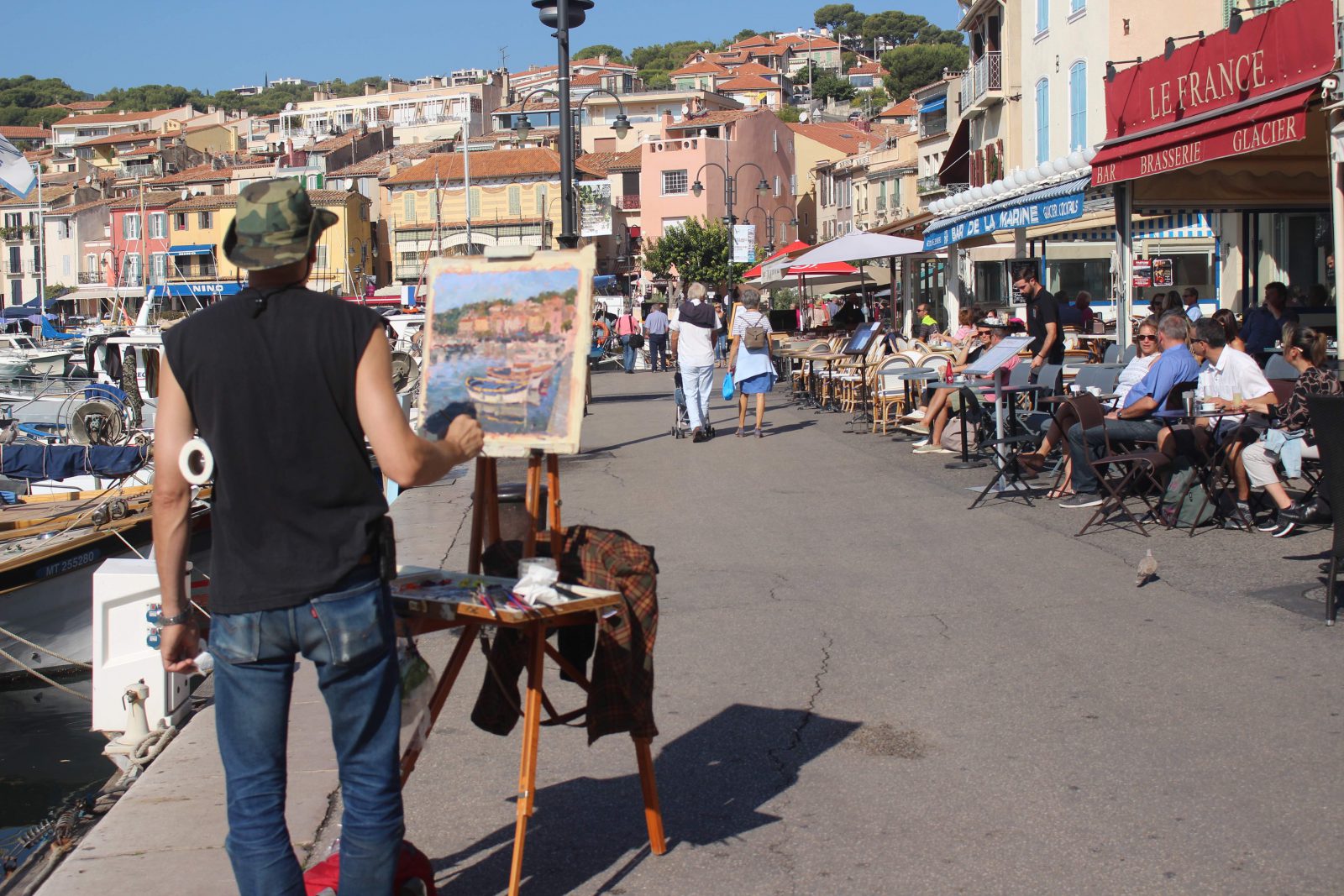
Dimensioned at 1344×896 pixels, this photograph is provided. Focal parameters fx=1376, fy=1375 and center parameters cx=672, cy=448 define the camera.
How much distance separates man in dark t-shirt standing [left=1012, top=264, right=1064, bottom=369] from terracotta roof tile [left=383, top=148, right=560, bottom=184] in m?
71.9

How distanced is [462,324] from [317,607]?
4.42 feet

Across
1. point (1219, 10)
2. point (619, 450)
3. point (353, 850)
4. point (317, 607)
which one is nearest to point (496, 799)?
point (353, 850)

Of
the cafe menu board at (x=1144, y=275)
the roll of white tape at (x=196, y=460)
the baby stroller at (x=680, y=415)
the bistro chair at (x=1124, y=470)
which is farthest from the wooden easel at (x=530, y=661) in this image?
the cafe menu board at (x=1144, y=275)

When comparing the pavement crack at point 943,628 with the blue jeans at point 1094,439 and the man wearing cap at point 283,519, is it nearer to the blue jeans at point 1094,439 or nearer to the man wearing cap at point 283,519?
the blue jeans at point 1094,439

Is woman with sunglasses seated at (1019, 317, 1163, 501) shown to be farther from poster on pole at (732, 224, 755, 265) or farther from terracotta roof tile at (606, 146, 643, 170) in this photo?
terracotta roof tile at (606, 146, 643, 170)

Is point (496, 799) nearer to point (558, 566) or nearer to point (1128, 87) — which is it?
point (558, 566)

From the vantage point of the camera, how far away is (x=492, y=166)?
284 ft

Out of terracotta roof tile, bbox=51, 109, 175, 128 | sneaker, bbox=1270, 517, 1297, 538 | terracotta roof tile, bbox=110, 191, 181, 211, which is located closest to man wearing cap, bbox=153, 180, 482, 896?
sneaker, bbox=1270, 517, 1297, 538

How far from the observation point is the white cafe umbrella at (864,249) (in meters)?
20.4

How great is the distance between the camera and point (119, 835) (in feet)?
15.5

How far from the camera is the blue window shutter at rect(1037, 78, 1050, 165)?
3359 centimetres

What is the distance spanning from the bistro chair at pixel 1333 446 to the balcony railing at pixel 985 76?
112 feet

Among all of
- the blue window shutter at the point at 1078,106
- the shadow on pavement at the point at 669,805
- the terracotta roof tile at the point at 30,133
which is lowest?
the shadow on pavement at the point at 669,805

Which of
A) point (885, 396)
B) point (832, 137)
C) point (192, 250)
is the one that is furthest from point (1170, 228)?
point (832, 137)
